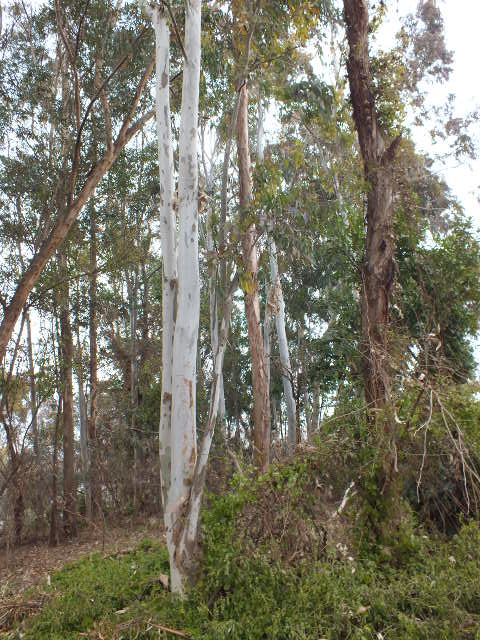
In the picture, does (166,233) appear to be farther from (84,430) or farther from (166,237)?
(84,430)

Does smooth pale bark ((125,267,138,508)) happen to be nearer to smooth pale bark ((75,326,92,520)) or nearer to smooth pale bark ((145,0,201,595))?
smooth pale bark ((75,326,92,520))

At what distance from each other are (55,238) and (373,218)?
4.83 m

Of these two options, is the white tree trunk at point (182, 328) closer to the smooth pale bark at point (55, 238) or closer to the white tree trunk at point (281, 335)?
the smooth pale bark at point (55, 238)

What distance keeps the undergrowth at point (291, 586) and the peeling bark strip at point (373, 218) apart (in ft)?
4.06

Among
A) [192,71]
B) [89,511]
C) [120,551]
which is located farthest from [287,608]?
[89,511]

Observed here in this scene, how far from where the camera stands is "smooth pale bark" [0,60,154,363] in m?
7.96

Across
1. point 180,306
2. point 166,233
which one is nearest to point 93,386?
point 166,233

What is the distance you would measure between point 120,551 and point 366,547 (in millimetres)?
3981

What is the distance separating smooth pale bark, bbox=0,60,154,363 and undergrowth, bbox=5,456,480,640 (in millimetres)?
3846

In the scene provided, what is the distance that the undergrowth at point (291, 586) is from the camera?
407 cm

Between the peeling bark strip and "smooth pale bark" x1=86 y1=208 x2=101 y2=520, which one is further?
"smooth pale bark" x1=86 y1=208 x2=101 y2=520

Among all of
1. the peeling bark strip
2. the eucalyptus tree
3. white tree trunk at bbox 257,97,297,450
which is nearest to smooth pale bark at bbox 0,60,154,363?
the eucalyptus tree

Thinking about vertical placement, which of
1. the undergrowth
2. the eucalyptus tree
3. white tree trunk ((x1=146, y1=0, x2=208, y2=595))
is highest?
the eucalyptus tree

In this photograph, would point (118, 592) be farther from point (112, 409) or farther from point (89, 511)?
point (112, 409)
